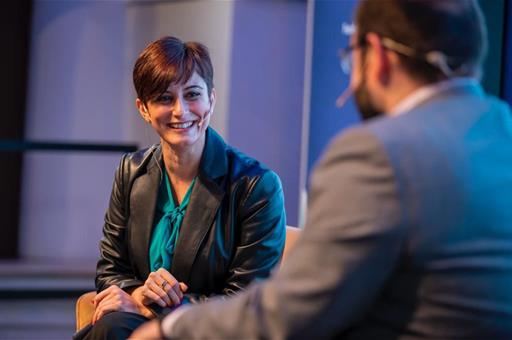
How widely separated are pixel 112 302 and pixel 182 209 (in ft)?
1.16

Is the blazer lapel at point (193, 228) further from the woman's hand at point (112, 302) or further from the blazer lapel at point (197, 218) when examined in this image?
the woman's hand at point (112, 302)

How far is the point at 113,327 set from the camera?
2.09 meters

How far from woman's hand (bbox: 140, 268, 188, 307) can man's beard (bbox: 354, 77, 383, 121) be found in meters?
1.07

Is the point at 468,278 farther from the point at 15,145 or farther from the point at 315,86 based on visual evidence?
the point at 15,145

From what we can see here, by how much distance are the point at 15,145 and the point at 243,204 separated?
2.96m

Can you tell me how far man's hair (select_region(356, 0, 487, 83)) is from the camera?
4.00 ft

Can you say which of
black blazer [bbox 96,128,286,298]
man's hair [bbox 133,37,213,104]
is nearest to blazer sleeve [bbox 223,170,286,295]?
black blazer [bbox 96,128,286,298]

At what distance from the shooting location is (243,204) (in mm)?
2332

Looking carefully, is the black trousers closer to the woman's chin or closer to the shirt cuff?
the woman's chin

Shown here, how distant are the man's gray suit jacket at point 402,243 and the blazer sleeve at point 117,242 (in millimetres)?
1264

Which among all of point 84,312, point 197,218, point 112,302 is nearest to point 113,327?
point 112,302

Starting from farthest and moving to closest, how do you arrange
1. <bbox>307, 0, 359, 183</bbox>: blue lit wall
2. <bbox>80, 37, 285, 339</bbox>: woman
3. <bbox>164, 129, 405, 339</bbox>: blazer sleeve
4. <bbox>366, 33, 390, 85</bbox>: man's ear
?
1. <bbox>307, 0, 359, 183</bbox>: blue lit wall
2. <bbox>80, 37, 285, 339</bbox>: woman
3. <bbox>366, 33, 390, 85</bbox>: man's ear
4. <bbox>164, 129, 405, 339</bbox>: blazer sleeve

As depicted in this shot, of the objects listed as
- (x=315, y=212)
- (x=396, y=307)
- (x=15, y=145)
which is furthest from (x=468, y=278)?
(x=15, y=145)

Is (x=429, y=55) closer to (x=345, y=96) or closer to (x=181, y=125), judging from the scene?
(x=345, y=96)
